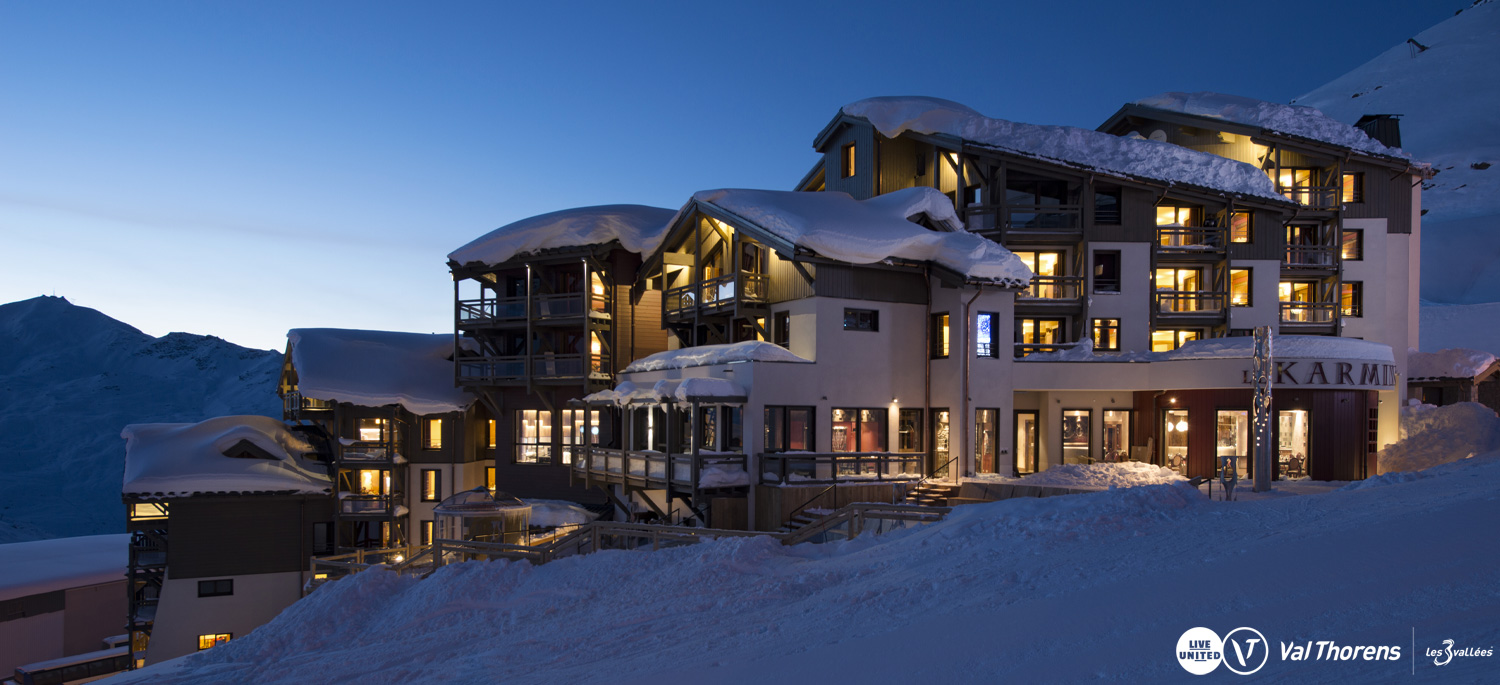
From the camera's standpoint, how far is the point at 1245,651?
7.69 m

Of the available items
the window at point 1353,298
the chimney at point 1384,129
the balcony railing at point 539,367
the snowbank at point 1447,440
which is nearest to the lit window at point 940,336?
the balcony railing at point 539,367

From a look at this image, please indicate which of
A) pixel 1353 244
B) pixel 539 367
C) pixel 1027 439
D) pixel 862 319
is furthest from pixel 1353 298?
pixel 539 367

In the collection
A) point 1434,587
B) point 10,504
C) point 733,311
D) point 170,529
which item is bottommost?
point 10,504

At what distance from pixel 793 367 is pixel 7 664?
116 feet

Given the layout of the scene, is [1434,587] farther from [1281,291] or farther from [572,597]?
[1281,291]

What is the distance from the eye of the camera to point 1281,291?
37531 millimetres

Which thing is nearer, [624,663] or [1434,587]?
[1434,587]

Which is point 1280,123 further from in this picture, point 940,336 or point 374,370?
point 374,370

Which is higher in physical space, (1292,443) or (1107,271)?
(1107,271)

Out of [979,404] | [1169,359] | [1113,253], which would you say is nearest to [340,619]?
[979,404]

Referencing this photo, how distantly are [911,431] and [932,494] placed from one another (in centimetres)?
327

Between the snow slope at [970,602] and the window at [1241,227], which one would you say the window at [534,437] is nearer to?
the snow slope at [970,602]

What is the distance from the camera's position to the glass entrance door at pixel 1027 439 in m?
30.2

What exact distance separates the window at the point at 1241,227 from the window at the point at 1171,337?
4215mm
